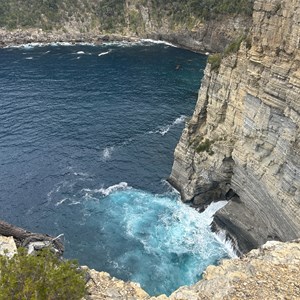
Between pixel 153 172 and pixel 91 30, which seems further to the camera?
pixel 91 30

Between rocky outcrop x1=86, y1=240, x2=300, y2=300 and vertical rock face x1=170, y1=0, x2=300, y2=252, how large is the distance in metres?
17.2

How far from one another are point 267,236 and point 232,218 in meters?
6.86

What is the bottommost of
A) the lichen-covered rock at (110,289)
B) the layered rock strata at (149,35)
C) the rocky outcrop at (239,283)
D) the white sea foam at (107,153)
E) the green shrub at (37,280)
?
the white sea foam at (107,153)

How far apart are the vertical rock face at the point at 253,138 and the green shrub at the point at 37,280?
31529 millimetres

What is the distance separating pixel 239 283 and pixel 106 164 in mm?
54291

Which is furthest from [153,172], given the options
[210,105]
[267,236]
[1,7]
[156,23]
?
[1,7]

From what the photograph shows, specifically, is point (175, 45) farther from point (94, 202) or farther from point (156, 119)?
point (94, 202)

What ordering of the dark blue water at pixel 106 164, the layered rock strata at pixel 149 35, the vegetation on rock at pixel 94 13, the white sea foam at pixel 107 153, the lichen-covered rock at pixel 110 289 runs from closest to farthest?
the lichen-covered rock at pixel 110 289 → the dark blue water at pixel 106 164 → the white sea foam at pixel 107 153 → the layered rock strata at pixel 149 35 → the vegetation on rock at pixel 94 13

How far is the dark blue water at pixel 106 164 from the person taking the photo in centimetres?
6066

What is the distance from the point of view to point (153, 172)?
78.4m

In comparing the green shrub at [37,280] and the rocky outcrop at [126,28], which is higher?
the green shrub at [37,280]

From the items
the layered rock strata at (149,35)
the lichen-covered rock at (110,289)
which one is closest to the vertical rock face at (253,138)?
the lichen-covered rock at (110,289)

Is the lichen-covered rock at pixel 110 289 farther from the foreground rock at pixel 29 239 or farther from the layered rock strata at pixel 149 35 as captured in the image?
the layered rock strata at pixel 149 35

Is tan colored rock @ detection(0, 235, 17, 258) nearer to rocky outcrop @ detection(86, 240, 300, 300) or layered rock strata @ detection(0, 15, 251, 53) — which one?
rocky outcrop @ detection(86, 240, 300, 300)
